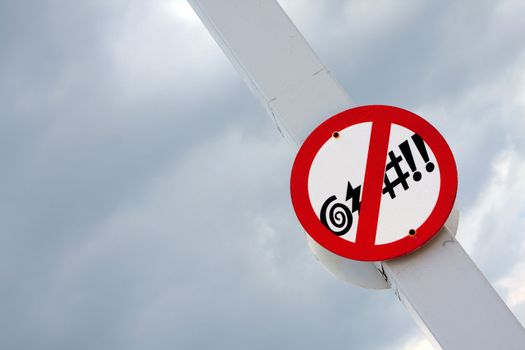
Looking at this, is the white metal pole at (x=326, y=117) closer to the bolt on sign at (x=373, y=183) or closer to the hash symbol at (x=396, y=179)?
the bolt on sign at (x=373, y=183)

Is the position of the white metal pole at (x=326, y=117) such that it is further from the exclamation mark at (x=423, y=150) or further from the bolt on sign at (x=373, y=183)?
the exclamation mark at (x=423, y=150)

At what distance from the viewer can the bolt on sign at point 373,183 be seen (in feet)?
9.70

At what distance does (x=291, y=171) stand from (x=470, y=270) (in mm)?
933

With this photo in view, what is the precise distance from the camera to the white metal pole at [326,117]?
286 cm

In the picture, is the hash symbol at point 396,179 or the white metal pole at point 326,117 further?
the hash symbol at point 396,179

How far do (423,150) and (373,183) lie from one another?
0.90 feet

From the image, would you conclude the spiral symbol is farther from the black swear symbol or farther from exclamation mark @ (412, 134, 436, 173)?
exclamation mark @ (412, 134, 436, 173)

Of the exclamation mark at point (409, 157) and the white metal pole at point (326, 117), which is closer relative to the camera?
the white metal pole at point (326, 117)

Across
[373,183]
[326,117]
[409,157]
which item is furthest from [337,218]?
[326,117]

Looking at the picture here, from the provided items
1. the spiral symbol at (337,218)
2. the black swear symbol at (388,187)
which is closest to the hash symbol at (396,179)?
the black swear symbol at (388,187)

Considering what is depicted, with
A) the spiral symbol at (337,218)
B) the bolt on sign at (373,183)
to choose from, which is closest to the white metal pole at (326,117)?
the bolt on sign at (373,183)

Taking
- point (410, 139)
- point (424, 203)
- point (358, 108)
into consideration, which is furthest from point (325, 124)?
point (424, 203)

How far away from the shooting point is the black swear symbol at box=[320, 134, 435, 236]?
3010 mm

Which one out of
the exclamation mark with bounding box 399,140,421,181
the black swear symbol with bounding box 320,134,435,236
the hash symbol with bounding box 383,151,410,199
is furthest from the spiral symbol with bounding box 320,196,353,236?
the exclamation mark with bounding box 399,140,421,181
